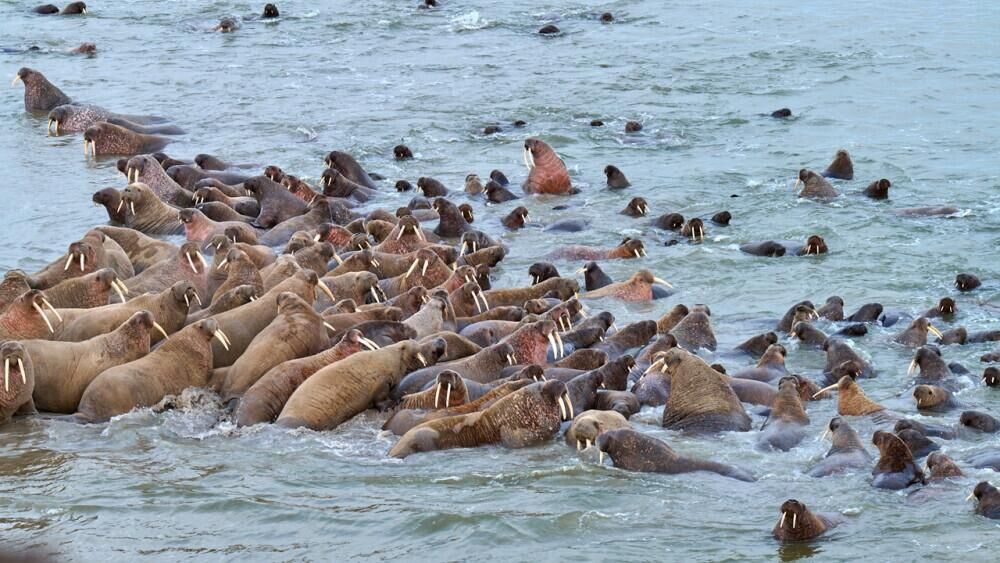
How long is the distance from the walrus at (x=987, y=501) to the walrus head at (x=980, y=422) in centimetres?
170

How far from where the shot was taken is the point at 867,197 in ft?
57.8

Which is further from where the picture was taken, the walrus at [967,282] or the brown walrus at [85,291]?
the walrus at [967,282]

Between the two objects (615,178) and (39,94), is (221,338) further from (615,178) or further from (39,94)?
(39,94)

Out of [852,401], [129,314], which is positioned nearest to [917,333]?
[852,401]

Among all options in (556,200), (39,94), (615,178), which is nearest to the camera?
(556,200)

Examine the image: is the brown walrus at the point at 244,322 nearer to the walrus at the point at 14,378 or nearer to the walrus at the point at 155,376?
the walrus at the point at 155,376

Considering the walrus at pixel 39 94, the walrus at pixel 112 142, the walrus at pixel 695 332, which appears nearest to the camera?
the walrus at pixel 695 332

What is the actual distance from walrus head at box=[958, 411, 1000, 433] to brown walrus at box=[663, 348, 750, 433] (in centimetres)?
149

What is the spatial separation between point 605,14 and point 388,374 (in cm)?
2040

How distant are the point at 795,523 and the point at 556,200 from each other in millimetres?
10077

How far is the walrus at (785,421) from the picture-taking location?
9711 mm

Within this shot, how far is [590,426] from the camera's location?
31.4ft

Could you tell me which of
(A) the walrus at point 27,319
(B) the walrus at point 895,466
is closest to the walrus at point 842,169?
(B) the walrus at point 895,466

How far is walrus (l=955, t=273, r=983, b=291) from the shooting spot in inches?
557
